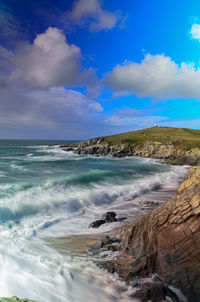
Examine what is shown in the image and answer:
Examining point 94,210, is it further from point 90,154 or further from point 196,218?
point 90,154

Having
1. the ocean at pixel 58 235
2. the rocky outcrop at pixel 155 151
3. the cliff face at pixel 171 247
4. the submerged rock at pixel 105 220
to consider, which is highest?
the rocky outcrop at pixel 155 151

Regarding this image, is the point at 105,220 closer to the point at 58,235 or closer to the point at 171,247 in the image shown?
the point at 58,235

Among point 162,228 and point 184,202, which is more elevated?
point 184,202

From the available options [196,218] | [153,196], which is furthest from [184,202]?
[153,196]

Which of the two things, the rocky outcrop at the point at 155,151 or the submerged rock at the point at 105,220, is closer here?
the submerged rock at the point at 105,220

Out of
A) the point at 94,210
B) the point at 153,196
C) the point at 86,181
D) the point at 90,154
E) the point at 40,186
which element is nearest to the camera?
the point at 94,210

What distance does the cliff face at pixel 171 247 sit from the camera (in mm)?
6051

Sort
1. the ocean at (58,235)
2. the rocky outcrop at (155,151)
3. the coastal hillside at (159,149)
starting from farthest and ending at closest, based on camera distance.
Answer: the coastal hillside at (159,149)
the rocky outcrop at (155,151)
the ocean at (58,235)

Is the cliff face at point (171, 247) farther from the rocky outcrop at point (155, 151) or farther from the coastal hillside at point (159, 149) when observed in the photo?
the rocky outcrop at point (155, 151)

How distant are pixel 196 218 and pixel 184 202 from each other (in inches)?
29.8

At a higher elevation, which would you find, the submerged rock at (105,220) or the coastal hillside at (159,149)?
the coastal hillside at (159,149)

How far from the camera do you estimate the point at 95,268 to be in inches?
302

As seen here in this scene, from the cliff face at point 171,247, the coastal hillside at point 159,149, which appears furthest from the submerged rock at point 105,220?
the coastal hillside at point 159,149

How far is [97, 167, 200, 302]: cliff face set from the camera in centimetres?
605
